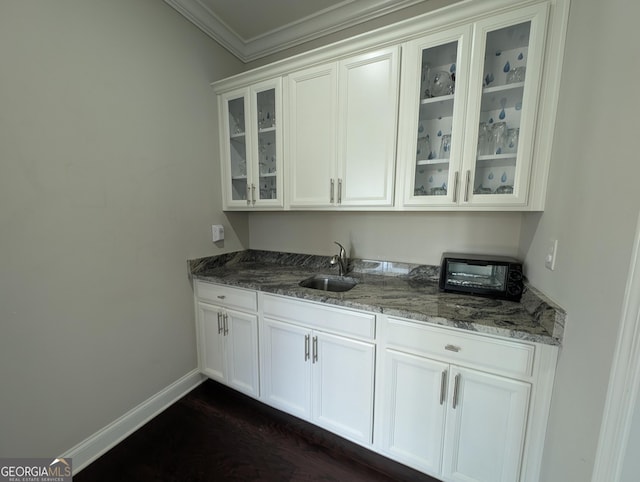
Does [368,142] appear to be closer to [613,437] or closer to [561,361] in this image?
[561,361]

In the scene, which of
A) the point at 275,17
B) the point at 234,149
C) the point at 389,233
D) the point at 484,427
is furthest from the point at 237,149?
the point at 484,427

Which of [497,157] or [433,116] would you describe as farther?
[433,116]

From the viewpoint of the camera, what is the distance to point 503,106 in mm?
1270

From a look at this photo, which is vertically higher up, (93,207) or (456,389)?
(93,207)

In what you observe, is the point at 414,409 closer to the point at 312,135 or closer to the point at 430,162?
the point at 430,162

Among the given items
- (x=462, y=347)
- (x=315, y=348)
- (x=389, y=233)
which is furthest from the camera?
(x=389, y=233)

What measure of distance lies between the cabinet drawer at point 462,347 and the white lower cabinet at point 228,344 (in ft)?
3.12

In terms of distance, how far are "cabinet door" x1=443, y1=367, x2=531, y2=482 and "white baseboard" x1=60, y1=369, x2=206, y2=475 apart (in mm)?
1797

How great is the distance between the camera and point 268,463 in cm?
139

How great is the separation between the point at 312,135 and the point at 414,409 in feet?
5.61

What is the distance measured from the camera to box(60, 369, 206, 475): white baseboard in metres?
1.36

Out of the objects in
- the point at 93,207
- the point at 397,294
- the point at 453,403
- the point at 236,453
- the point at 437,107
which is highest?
the point at 437,107

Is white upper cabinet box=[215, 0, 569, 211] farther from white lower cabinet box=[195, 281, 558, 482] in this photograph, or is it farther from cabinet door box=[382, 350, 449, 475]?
cabinet door box=[382, 350, 449, 475]

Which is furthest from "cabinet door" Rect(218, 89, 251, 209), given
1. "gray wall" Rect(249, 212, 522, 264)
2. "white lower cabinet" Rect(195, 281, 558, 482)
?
"white lower cabinet" Rect(195, 281, 558, 482)
